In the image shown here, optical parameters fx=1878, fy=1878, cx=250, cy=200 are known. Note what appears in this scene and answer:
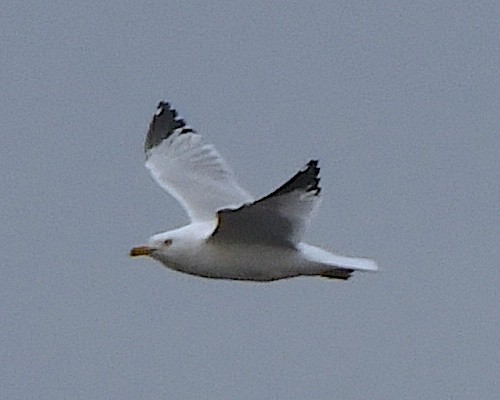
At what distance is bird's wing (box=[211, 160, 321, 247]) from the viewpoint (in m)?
9.95

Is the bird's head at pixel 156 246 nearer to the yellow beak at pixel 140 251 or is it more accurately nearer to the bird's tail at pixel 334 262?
the yellow beak at pixel 140 251

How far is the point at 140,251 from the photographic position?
36.9ft

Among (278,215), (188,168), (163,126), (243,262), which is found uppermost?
(163,126)

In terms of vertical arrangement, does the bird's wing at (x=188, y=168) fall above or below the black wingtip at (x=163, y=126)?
below

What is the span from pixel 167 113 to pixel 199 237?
266cm

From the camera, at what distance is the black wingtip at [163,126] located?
525 inches

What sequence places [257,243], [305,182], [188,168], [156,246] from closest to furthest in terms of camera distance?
[305,182] < [257,243] < [156,246] < [188,168]

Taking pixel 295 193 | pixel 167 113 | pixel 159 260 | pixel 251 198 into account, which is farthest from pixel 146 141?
pixel 295 193

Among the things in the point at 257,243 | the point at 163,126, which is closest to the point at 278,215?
the point at 257,243

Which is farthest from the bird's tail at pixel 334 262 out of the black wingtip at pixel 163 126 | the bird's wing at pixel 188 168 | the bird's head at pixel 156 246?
the black wingtip at pixel 163 126

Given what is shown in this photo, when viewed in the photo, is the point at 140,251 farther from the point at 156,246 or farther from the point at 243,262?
the point at 243,262

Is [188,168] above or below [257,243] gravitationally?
above

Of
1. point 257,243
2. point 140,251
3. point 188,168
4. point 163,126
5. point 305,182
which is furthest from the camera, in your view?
point 163,126

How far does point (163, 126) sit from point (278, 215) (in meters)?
3.26
